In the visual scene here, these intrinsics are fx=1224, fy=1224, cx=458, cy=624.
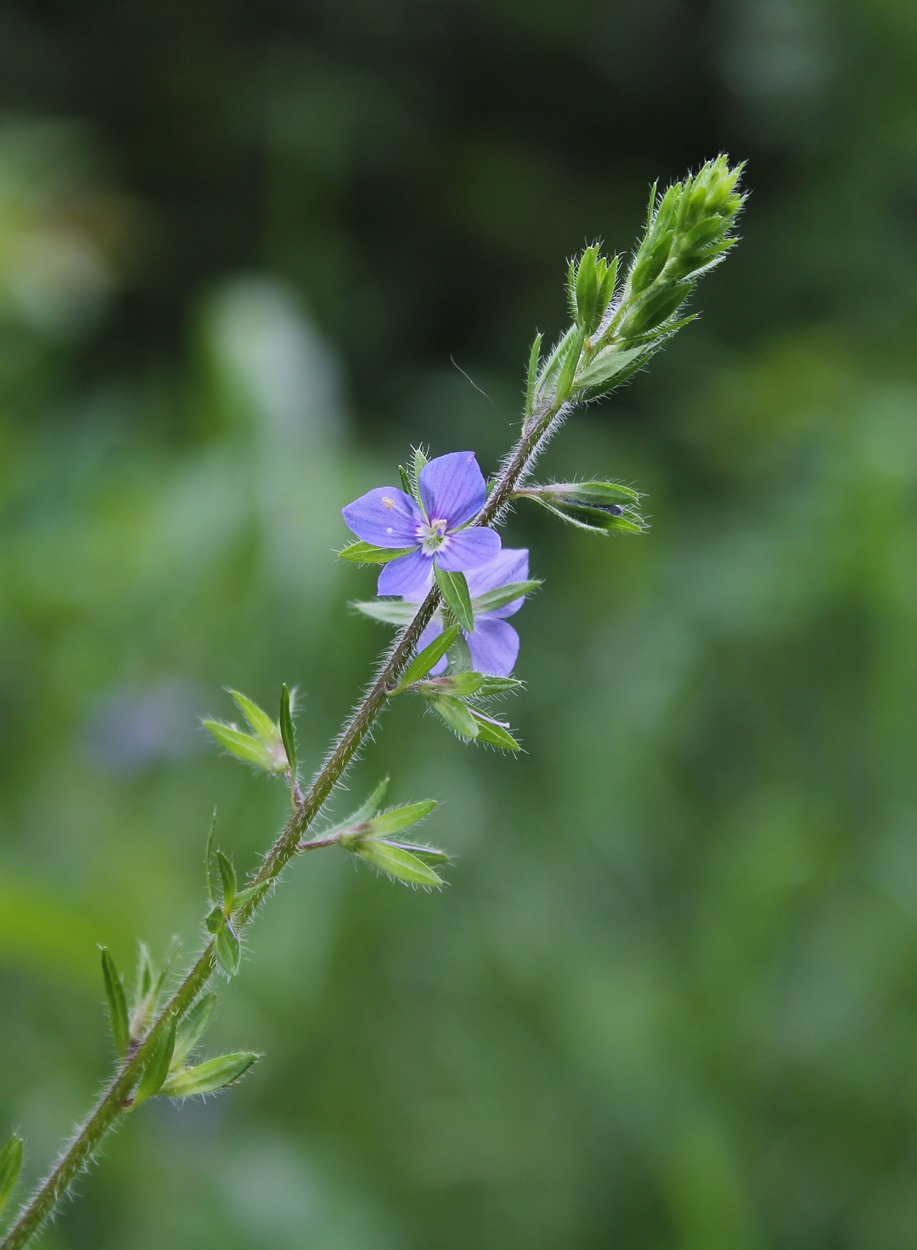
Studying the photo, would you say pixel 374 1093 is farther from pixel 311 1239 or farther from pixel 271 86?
pixel 271 86

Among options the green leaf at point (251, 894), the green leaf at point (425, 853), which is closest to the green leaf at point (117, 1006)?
the green leaf at point (251, 894)

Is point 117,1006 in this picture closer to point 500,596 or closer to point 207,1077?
point 207,1077

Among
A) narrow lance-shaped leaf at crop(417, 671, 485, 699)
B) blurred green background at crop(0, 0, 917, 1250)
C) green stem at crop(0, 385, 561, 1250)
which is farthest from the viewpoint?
blurred green background at crop(0, 0, 917, 1250)

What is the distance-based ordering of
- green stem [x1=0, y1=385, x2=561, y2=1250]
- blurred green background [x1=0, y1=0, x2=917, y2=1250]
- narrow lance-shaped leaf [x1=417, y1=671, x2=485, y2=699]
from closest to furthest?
green stem [x1=0, y1=385, x2=561, y2=1250]
narrow lance-shaped leaf [x1=417, y1=671, x2=485, y2=699]
blurred green background [x1=0, y1=0, x2=917, y2=1250]

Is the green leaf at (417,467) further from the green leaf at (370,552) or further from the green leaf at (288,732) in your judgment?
the green leaf at (288,732)

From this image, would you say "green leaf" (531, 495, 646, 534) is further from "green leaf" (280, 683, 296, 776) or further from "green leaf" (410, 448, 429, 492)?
"green leaf" (280, 683, 296, 776)

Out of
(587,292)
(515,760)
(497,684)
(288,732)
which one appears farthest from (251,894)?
(515,760)

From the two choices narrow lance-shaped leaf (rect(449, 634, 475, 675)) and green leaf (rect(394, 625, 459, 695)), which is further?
narrow lance-shaped leaf (rect(449, 634, 475, 675))

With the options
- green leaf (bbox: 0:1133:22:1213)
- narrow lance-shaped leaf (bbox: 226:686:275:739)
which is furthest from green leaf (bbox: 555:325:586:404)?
green leaf (bbox: 0:1133:22:1213)
